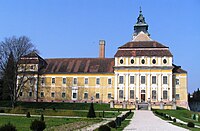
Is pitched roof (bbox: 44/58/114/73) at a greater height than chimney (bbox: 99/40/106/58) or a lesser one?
lesser

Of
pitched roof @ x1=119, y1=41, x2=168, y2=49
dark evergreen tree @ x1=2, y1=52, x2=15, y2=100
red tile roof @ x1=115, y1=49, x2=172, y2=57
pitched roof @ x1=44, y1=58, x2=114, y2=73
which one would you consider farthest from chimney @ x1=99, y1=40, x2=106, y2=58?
dark evergreen tree @ x1=2, y1=52, x2=15, y2=100

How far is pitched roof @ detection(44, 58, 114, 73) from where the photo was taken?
5619cm

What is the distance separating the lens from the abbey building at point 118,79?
5259 centimetres

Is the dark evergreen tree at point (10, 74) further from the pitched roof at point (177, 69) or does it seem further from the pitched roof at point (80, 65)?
the pitched roof at point (177, 69)

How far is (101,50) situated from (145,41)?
11600 millimetres

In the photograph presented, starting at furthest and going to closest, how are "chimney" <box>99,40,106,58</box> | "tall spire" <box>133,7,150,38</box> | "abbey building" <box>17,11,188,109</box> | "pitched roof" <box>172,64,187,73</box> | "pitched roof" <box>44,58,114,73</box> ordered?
"tall spire" <box>133,7,150,38</box> → "chimney" <box>99,40,106,58</box> → "pitched roof" <box>44,58,114,73</box> → "pitched roof" <box>172,64,187,73</box> → "abbey building" <box>17,11,188,109</box>

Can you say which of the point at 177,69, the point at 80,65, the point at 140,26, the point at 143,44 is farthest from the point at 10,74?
the point at 140,26

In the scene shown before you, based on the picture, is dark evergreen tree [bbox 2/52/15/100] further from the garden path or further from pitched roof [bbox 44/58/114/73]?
the garden path

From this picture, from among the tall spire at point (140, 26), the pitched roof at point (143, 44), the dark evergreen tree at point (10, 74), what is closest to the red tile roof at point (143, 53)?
the pitched roof at point (143, 44)

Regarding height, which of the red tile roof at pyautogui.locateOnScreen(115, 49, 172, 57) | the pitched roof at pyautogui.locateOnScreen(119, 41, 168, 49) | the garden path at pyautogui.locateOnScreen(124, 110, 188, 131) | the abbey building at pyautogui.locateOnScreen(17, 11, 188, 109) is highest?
the pitched roof at pyautogui.locateOnScreen(119, 41, 168, 49)

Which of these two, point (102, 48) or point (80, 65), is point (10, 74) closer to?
point (80, 65)

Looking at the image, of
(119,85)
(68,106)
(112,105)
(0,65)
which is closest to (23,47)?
(0,65)

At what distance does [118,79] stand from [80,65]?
325 inches

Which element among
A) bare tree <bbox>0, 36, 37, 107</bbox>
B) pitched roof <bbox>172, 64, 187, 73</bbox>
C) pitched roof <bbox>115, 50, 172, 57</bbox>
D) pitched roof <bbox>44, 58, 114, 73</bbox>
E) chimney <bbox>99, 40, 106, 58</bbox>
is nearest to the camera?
bare tree <bbox>0, 36, 37, 107</bbox>
